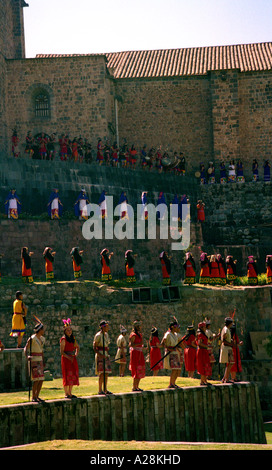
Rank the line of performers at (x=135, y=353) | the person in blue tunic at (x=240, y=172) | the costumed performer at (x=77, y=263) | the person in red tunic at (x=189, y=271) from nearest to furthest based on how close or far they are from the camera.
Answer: the line of performers at (x=135, y=353), the costumed performer at (x=77, y=263), the person in red tunic at (x=189, y=271), the person in blue tunic at (x=240, y=172)

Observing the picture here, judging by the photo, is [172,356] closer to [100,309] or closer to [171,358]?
[171,358]

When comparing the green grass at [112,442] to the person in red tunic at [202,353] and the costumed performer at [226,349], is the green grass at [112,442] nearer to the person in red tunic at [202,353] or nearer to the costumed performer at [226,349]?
the person in red tunic at [202,353]

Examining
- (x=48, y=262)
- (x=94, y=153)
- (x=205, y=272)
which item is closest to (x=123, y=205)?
(x=205, y=272)

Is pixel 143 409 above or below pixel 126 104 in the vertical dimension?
below

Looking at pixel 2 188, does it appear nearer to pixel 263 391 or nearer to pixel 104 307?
pixel 104 307

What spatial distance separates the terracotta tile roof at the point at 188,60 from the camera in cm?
4069

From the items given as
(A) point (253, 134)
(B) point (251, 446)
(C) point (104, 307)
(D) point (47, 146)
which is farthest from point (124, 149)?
(B) point (251, 446)

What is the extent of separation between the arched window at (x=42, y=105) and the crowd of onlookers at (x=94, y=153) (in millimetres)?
952

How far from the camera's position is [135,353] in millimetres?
18750

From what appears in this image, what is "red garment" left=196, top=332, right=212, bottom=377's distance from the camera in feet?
62.2

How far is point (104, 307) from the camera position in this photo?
79.3ft

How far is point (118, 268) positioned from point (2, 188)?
14.8 ft

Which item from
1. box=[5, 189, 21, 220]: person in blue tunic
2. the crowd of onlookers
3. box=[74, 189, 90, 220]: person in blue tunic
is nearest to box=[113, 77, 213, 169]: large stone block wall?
the crowd of onlookers

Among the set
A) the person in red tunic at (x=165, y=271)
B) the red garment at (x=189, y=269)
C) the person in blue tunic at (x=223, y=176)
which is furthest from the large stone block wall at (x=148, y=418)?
the person in blue tunic at (x=223, y=176)
